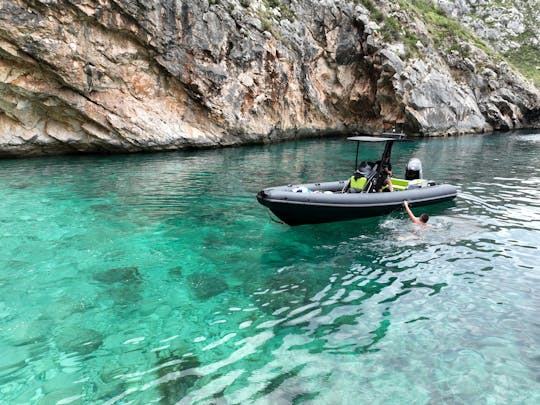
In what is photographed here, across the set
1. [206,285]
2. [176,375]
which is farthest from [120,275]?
[176,375]

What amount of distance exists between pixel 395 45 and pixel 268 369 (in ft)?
125

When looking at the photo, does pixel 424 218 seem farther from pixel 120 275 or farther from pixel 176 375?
pixel 176 375

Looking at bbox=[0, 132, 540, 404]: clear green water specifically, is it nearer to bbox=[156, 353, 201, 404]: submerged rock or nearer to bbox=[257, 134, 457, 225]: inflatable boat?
bbox=[156, 353, 201, 404]: submerged rock

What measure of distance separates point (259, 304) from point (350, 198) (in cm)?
498

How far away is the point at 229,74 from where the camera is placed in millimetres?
27234

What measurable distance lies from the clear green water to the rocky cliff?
35.1 ft

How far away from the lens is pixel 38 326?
574 cm

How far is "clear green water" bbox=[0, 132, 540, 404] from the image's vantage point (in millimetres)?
4723

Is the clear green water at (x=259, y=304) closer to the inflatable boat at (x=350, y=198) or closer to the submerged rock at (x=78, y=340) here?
the submerged rock at (x=78, y=340)

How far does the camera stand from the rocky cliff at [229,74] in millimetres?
20859

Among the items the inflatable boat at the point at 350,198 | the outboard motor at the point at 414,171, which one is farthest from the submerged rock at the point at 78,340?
the outboard motor at the point at 414,171

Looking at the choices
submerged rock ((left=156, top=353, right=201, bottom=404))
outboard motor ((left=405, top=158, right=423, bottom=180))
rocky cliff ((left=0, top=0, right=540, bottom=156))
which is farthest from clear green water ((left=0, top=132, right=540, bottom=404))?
rocky cliff ((left=0, top=0, right=540, bottom=156))

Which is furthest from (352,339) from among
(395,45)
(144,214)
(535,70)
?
(535,70)

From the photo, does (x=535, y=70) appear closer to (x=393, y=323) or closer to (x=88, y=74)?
(x=88, y=74)
